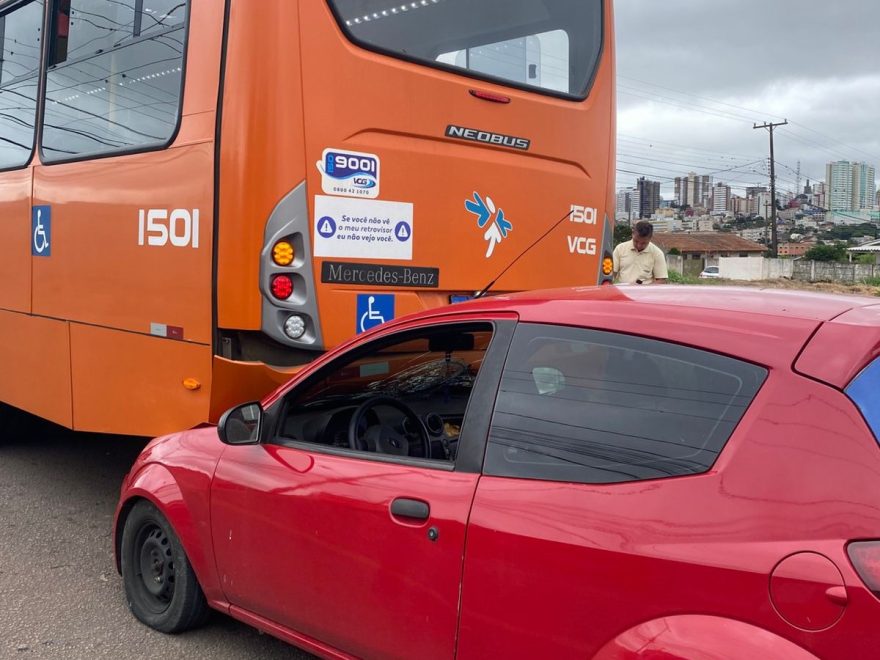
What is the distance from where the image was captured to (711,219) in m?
87.6

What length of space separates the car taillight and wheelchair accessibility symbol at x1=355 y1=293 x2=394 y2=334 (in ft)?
9.83

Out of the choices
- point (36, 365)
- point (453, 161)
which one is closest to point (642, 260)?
point (453, 161)

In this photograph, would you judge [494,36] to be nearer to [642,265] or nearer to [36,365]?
[642,265]

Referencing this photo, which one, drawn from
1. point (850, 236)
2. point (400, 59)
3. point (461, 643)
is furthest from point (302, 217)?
point (850, 236)

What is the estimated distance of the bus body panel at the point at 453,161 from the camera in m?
4.38

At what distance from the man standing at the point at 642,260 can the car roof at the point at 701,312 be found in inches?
218

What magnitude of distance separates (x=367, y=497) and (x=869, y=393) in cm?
150

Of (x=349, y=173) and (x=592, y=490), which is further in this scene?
(x=349, y=173)

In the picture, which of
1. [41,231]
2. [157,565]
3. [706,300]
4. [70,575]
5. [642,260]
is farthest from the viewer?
[642,260]

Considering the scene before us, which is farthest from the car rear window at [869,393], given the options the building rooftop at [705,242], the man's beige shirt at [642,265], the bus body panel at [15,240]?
the building rooftop at [705,242]

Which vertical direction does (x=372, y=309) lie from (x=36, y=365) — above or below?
above

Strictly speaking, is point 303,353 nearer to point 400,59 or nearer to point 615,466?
point 400,59

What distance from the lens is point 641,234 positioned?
26.9 ft

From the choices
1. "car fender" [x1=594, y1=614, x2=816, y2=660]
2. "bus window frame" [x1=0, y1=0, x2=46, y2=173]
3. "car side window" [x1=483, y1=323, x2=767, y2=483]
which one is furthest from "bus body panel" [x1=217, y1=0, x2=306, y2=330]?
"car fender" [x1=594, y1=614, x2=816, y2=660]
